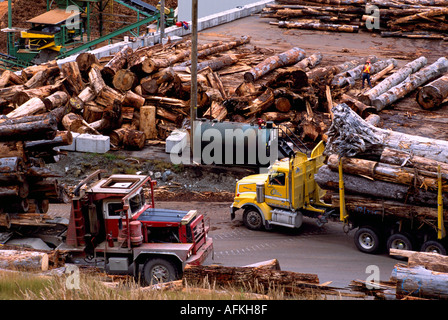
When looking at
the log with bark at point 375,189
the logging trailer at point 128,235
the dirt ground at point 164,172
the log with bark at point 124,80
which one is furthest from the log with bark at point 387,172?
the log with bark at point 124,80

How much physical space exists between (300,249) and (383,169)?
3.16 meters

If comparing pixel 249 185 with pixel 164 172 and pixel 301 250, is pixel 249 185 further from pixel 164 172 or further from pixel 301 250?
pixel 164 172

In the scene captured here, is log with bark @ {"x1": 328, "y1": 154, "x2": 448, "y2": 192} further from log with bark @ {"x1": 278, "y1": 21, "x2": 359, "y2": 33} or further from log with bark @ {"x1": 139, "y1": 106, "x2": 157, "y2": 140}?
log with bark @ {"x1": 278, "y1": 21, "x2": 359, "y2": 33}

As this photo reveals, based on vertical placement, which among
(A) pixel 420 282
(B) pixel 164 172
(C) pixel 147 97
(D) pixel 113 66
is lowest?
(B) pixel 164 172

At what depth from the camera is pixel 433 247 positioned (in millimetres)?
16734

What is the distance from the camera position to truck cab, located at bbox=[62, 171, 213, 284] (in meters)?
15.1

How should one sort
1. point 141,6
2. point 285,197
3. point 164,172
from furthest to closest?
1. point 141,6
2. point 164,172
3. point 285,197

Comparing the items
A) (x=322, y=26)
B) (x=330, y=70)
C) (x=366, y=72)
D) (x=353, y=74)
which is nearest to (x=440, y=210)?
(x=366, y=72)

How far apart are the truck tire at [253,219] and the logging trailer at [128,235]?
4.10m

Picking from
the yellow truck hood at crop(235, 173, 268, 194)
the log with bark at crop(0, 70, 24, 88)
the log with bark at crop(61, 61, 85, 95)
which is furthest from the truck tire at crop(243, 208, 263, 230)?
the log with bark at crop(0, 70, 24, 88)

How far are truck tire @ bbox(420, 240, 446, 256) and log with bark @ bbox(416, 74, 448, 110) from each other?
12.5 meters

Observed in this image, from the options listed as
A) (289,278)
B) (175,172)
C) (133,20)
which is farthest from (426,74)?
(133,20)

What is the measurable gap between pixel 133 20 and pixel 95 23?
11.4ft
